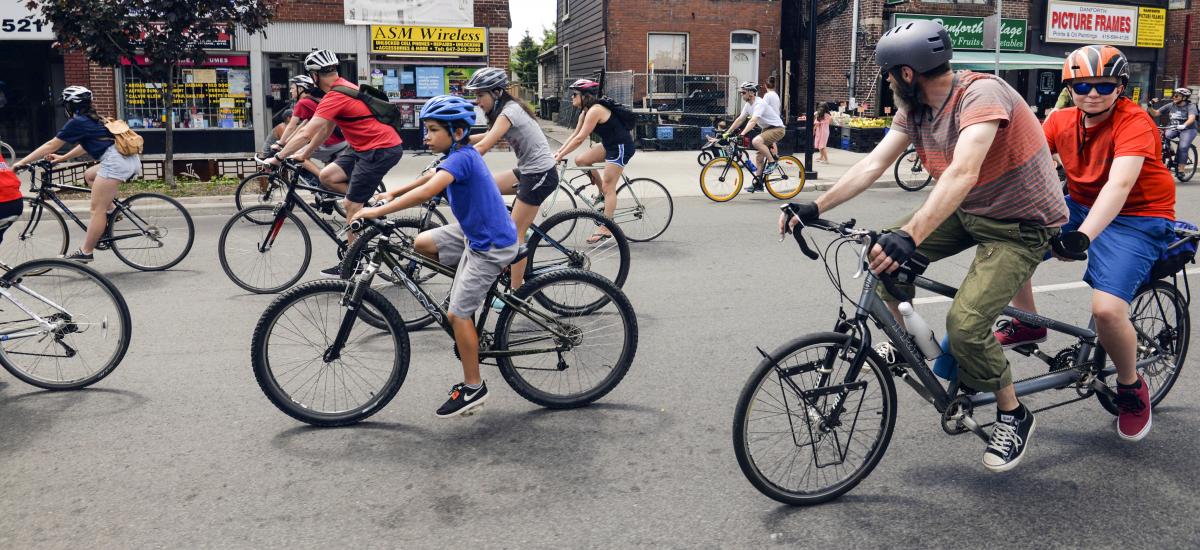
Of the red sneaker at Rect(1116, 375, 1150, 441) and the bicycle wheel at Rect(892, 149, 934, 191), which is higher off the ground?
the bicycle wheel at Rect(892, 149, 934, 191)

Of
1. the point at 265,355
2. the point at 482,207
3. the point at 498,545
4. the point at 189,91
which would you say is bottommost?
the point at 498,545

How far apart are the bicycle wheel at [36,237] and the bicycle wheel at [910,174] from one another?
11459mm

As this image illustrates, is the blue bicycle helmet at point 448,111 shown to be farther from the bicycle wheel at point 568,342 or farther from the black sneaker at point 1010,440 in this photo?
the black sneaker at point 1010,440

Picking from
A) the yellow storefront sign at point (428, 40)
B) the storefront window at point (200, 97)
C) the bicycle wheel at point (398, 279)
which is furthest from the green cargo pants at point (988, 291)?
the storefront window at point (200, 97)

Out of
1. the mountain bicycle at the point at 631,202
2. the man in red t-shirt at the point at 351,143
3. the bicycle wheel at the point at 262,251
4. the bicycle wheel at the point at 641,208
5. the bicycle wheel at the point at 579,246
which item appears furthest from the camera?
the bicycle wheel at the point at 641,208

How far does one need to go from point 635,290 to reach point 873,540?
437 cm

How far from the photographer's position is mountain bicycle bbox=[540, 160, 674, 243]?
954 centimetres

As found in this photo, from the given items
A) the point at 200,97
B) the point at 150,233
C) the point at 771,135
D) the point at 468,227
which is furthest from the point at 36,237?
the point at 200,97

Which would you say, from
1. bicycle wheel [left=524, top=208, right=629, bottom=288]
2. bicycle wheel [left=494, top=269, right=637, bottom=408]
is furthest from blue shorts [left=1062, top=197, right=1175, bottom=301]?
bicycle wheel [left=524, top=208, right=629, bottom=288]

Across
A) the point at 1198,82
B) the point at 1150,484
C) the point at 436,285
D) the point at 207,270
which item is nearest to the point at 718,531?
the point at 1150,484

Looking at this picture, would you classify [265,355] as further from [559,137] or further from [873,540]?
[559,137]

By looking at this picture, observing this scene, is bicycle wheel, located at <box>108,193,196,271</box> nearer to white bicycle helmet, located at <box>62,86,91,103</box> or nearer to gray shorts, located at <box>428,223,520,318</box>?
white bicycle helmet, located at <box>62,86,91,103</box>

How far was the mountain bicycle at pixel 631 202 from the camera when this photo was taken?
9.54 meters

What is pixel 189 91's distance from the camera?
20.8 m
